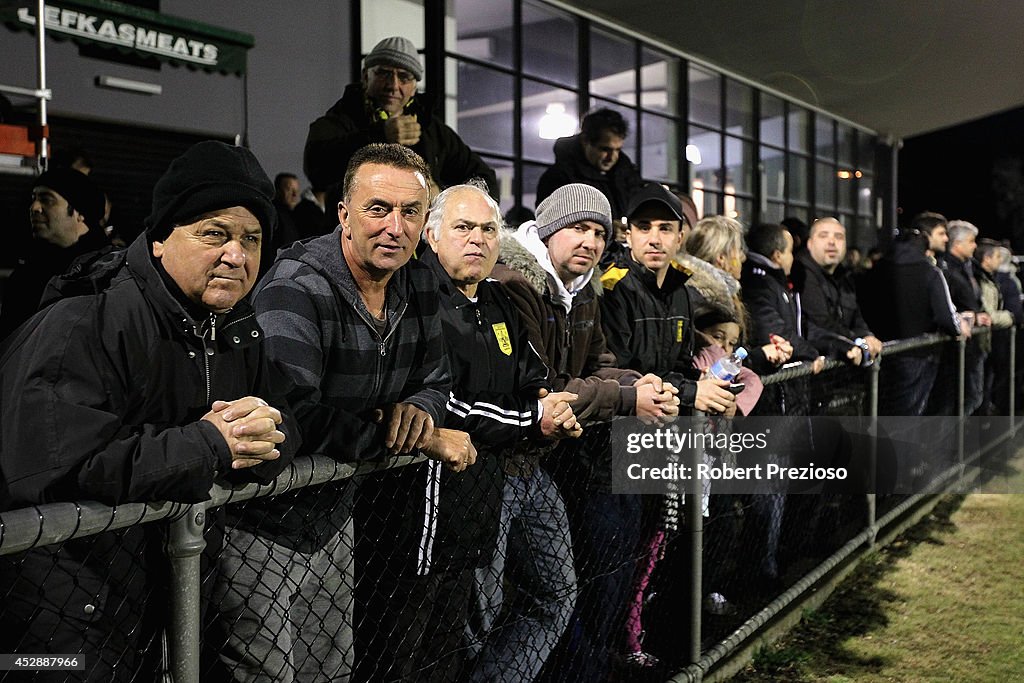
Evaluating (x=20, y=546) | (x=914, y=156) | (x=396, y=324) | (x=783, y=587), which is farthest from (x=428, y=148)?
(x=914, y=156)

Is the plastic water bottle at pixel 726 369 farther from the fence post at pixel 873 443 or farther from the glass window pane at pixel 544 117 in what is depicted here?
the glass window pane at pixel 544 117

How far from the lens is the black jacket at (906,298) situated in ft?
25.9

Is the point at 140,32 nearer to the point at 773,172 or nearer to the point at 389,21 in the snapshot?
the point at 389,21

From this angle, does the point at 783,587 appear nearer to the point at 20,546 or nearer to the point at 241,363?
the point at 241,363

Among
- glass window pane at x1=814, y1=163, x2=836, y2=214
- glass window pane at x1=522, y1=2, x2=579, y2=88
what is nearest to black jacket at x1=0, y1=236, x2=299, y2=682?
glass window pane at x1=522, y1=2, x2=579, y2=88

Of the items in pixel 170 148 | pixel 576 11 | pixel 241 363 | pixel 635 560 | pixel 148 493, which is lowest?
pixel 635 560

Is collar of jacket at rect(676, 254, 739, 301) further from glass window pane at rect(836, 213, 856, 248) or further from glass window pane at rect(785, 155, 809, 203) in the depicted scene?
glass window pane at rect(836, 213, 856, 248)

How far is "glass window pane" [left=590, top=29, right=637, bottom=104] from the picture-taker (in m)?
12.2

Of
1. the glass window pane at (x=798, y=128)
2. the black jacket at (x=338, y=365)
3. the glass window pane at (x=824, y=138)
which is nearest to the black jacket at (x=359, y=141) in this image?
the black jacket at (x=338, y=365)

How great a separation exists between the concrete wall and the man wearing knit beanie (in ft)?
13.7

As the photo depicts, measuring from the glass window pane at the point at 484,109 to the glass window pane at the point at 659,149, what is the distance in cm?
321

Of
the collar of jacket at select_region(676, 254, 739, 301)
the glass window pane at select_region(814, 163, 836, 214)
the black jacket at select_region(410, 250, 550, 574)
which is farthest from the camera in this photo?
the glass window pane at select_region(814, 163, 836, 214)

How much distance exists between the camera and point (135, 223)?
7250 millimetres

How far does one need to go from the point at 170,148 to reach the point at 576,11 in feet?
19.0
